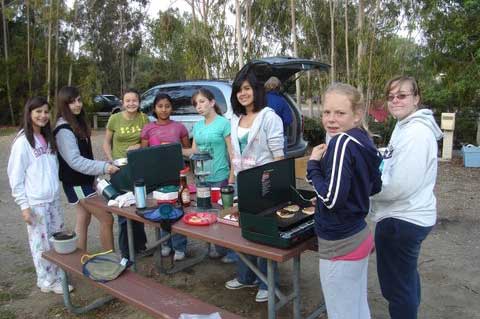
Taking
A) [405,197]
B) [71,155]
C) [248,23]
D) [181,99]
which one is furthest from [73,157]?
[248,23]

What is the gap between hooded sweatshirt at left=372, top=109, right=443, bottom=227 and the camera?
81.7 inches

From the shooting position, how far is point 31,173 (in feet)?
10.5

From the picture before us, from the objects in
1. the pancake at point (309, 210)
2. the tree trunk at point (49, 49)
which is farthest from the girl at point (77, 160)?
the tree trunk at point (49, 49)

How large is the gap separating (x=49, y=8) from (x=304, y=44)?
9098 millimetres

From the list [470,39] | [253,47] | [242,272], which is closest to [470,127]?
[470,39]

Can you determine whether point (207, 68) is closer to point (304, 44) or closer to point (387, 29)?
point (387, 29)

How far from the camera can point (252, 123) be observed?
10.0 ft

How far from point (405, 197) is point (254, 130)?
1191mm

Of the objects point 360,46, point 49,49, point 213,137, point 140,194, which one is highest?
point 49,49

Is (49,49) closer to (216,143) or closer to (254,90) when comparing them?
(216,143)

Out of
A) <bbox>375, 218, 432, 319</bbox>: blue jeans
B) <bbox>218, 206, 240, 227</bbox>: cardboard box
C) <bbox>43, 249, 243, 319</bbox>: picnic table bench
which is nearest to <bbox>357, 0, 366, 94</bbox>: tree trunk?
<bbox>218, 206, 240, 227</bbox>: cardboard box

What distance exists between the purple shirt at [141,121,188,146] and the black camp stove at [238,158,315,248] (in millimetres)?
1568

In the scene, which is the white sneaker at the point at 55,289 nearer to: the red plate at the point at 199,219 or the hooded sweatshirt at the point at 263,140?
the red plate at the point at 199,219

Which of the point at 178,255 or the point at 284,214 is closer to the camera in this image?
the point at 284,214
